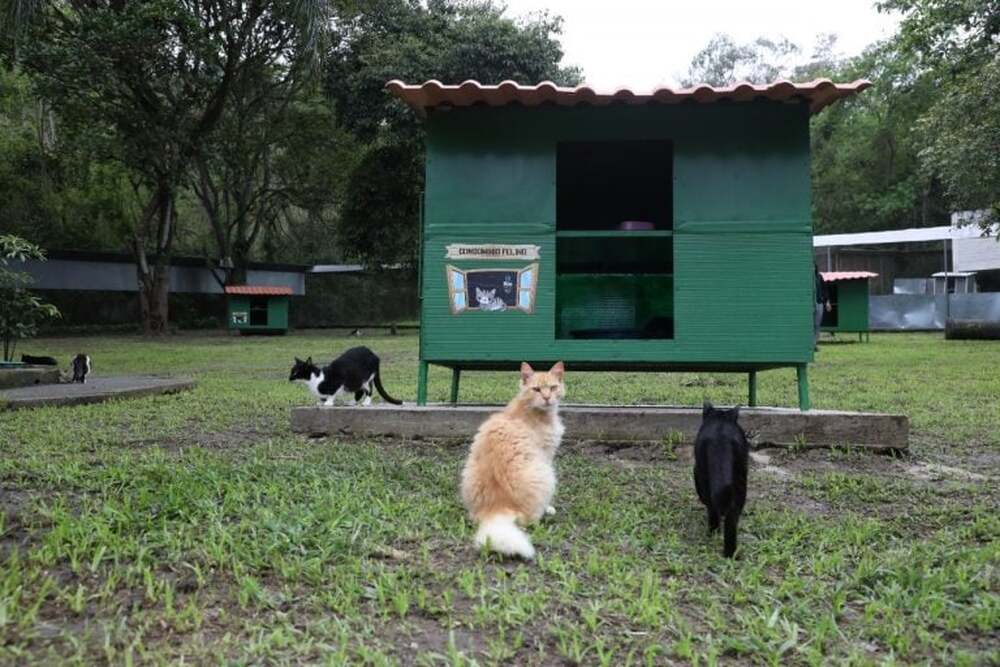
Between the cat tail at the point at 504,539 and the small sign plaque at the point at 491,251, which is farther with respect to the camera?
the small sign plaque at the point at 491,251

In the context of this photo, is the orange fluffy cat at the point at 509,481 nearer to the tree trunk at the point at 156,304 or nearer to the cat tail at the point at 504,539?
the cat tail at the point at 504,539

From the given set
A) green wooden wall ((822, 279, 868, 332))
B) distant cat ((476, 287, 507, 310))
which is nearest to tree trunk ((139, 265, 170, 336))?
green wooden wall ((822, 279, 868, 332))

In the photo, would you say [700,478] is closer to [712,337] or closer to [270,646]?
[270,646]

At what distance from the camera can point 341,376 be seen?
7.21 meters

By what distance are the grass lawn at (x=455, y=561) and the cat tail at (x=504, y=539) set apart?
0.19ft

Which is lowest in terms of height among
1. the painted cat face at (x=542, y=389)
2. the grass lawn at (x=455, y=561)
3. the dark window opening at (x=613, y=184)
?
the grass lawn at (x=455, y=561)

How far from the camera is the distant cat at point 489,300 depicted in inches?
229

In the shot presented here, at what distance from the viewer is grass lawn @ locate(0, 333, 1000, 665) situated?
2.46 m

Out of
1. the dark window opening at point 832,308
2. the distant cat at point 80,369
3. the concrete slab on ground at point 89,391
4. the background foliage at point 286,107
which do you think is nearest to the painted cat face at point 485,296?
the concrete slab on ground at point 89,391

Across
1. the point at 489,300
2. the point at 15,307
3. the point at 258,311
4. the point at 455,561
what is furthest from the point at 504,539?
the point at 258,311

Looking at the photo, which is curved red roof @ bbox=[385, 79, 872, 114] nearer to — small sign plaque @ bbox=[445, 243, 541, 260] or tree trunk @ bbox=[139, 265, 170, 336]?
small sign plaque @ bbox=[445, 243, 541, 260]

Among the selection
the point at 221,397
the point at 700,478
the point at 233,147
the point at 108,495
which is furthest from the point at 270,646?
the point at 233,147

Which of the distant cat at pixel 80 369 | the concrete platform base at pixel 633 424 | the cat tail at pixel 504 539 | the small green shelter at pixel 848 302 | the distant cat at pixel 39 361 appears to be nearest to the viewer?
the cat tail at pixel 504 539

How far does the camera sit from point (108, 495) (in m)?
3.68
